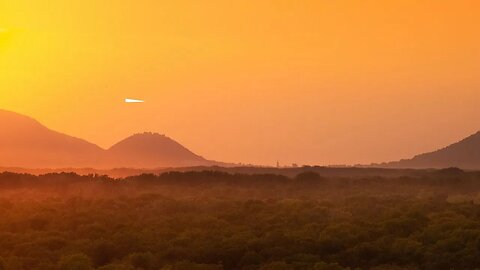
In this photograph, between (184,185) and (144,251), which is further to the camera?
(184,185)

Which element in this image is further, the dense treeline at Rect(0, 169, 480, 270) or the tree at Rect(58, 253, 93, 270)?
the dense treeline at Rect(0, 169, 480, 270)

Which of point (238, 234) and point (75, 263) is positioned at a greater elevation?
point (238, 234)

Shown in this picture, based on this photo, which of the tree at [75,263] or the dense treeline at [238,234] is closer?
the tree at [75,263]

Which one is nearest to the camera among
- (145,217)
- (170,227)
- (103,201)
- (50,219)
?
(170,227)

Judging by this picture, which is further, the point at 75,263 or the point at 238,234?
the point at 238,234

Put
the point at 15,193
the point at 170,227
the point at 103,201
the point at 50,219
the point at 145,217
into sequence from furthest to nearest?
the point at 15,193
the point at 103,201
the point at 145,217
the point at 50,219
the point at 170,227

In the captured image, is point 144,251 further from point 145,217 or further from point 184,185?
point 184,185

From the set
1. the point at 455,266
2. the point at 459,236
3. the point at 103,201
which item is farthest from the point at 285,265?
the point at 103,201

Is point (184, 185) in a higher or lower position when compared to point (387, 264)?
higher
